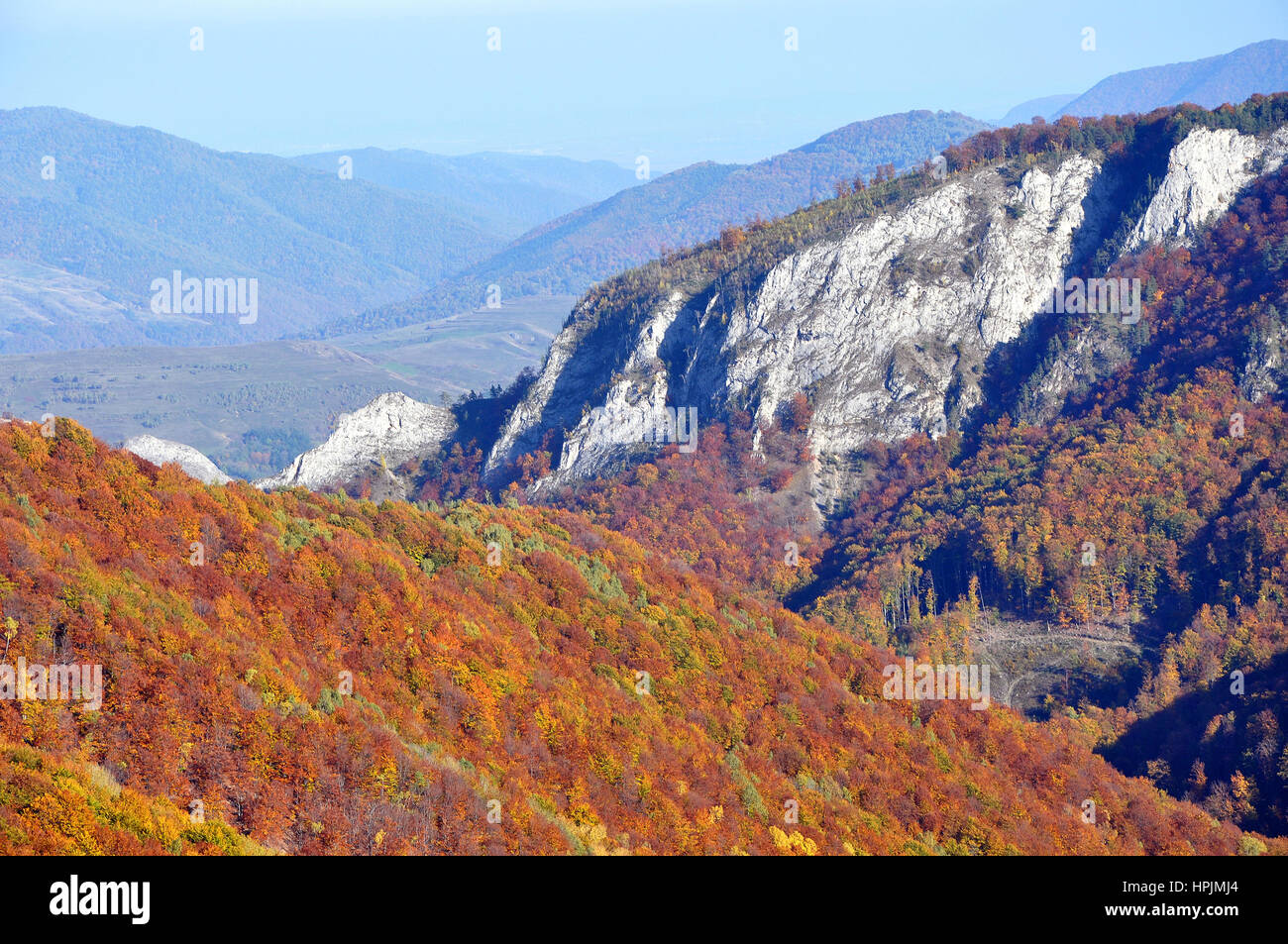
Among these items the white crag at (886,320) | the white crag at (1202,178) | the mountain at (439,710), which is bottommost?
the mountain at (439,710)

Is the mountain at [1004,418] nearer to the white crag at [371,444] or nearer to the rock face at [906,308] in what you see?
the rock face at [906,308]

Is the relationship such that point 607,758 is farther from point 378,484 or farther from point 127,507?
point 378,484

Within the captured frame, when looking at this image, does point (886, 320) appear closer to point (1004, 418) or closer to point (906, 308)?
point (906, 308)

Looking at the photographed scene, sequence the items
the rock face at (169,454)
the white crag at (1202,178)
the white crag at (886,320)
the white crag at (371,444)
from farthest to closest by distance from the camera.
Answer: the white crag at (371,444)
the rock face at (169,454)
the white crag at (886,320)
the white crag at (1202,178)

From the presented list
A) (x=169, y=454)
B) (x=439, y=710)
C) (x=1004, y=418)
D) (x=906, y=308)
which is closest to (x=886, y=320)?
(x=906, y=308)

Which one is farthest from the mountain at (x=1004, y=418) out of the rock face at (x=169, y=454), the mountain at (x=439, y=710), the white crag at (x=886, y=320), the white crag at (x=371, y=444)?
the rock face at (x=169, y=454)

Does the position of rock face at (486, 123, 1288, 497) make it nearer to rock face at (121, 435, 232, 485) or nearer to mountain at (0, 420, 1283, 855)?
rock face at (121, 435, 232, 485)
